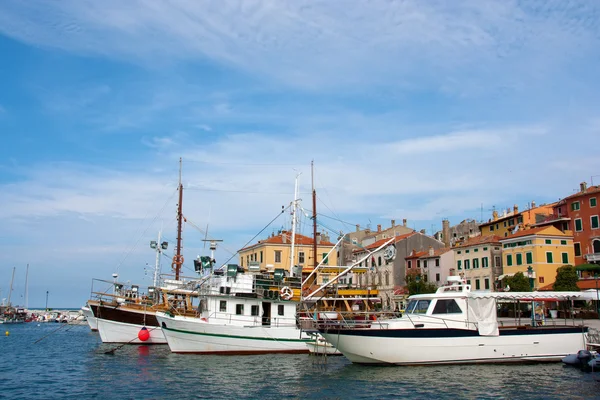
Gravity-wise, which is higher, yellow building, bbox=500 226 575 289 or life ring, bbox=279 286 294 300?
yellow building, bbox=500 226 575 289

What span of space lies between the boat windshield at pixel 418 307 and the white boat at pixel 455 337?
0.06 m

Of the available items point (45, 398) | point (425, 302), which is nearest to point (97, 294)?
point (45, 398)

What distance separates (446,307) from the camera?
26094mm

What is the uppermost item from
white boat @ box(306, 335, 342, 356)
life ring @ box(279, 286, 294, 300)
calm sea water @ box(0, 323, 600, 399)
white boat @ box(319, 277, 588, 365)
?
life ring @ box(279, 286, 294, 300)

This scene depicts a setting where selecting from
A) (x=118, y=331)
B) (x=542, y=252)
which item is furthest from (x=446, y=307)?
(x=542, y=252)

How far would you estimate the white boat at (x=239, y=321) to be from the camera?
107 feet

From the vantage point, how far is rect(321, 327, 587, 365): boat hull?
989 inches

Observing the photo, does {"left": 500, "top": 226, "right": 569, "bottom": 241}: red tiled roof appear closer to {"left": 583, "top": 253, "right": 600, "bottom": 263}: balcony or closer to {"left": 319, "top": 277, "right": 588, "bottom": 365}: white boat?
{"left": 583, "top": 253, "right": 600, "bottom": 263}: balcony

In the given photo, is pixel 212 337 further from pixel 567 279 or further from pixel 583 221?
pixel 583 221

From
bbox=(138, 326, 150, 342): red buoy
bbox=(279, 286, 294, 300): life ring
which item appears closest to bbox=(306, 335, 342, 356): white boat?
bbox=(279, 286, 294, 300): life ring

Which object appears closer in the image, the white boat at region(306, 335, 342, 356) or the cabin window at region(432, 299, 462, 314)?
the cabin window at region(432, 299, 462, 314)

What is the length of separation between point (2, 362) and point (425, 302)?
24958mm

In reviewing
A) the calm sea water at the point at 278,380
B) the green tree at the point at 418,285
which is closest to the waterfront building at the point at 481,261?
the green tree at the point at 418,285

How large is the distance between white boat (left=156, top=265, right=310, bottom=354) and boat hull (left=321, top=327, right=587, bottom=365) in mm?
7104
